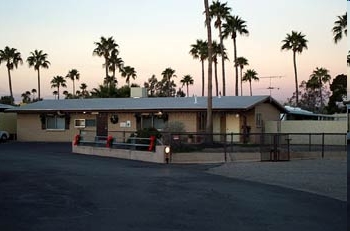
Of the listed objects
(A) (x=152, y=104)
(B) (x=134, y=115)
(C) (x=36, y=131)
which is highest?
(A) (x=152, y=104)

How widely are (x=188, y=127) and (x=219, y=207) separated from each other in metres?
27.7

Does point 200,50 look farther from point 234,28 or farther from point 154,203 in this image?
point 154,203

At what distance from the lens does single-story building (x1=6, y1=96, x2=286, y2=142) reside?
3809 centimetres

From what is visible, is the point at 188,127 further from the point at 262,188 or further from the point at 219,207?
the point at 219,207

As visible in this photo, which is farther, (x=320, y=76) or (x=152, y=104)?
(x=320, y=76)

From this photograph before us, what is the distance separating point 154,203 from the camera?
39.1ft

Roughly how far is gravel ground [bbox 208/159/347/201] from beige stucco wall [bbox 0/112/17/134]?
2989cm

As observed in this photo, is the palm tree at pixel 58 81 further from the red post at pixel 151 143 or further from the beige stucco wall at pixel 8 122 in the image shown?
the red post at pixel 151 143

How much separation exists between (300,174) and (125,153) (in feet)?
34.6

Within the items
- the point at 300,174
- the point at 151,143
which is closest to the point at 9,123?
the point at 151,143

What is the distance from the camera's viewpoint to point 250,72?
84562mm

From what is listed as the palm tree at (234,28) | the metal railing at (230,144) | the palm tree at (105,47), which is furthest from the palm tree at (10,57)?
the metal railing at (230,144)

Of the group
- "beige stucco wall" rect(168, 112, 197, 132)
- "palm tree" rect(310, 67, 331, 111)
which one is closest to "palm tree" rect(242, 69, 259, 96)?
"palm tree" rect(310, 67, 331, 111)

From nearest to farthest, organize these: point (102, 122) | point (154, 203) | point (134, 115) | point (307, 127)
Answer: point (154, 203) < point (307, 127) < point (134, 115) < point (102, 122)
